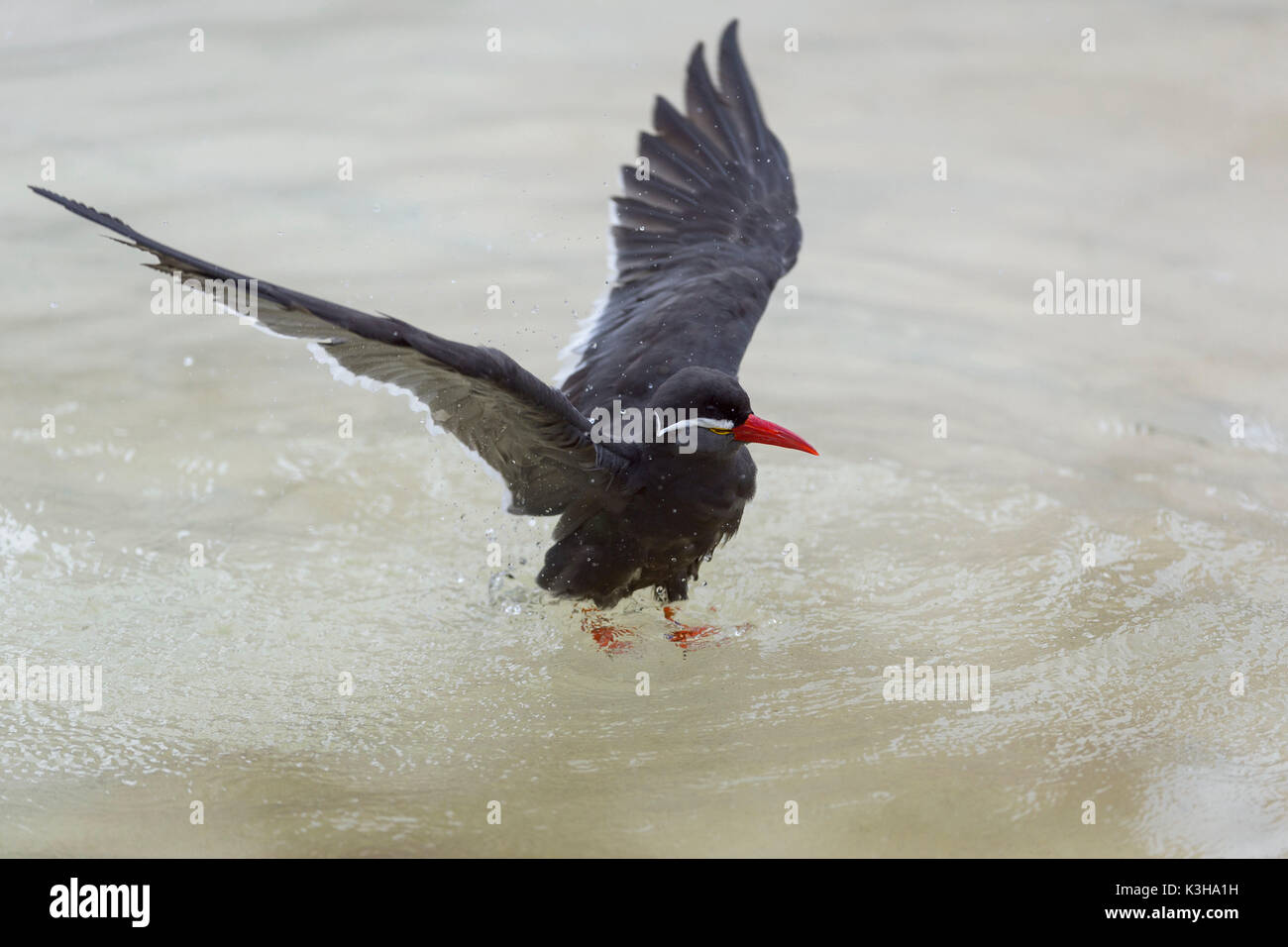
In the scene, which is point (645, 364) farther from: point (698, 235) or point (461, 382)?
point (461, 382)

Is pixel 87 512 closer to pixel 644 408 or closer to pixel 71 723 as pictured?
pixel 71 723

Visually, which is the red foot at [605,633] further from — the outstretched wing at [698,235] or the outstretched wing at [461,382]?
the outstretched wing at [698,235]

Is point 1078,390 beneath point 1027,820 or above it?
above

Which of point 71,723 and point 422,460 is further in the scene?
point 422,460

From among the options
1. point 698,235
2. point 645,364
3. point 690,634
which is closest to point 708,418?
point 645,364
